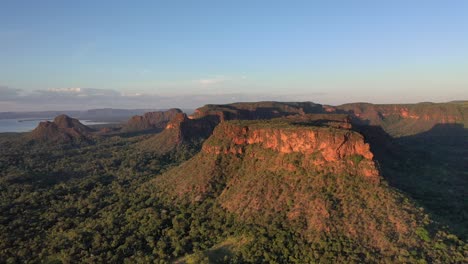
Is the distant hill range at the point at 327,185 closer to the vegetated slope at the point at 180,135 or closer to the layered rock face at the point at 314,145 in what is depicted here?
the layered rock face at the point at 314,145

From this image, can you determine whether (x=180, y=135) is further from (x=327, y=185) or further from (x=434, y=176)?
(x=434, y=176)

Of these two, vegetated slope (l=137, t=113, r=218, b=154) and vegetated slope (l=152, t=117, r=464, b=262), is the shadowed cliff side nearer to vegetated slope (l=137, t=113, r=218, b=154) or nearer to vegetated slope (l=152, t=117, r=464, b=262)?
vegetated slope (l=152, t=117, r=464, b=262)

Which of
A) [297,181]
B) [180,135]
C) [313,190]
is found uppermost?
[180,135]

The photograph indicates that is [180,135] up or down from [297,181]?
up

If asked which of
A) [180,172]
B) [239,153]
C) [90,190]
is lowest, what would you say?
[90,190]

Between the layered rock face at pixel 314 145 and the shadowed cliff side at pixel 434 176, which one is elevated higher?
the layered rock face at pixel 314 145

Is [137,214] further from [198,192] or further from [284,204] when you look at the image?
[284,204]

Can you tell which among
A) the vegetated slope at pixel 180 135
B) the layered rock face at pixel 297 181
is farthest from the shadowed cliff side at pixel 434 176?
the vegetated slope at pixel 180 135

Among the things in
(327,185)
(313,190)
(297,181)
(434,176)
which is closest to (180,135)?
(297,181)

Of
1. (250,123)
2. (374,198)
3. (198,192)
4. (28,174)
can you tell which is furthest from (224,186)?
(28,174)
